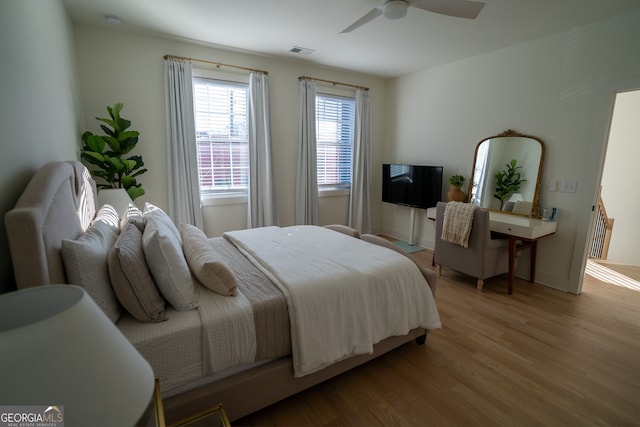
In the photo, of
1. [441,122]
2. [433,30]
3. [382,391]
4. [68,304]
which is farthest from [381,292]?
[441,122]

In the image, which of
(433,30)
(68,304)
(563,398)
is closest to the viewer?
(68,304)

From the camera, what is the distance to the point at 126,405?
55 cm

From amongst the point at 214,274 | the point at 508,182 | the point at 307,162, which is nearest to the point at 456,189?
the point at 508,182

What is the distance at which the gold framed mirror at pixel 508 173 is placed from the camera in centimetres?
336

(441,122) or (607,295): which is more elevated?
(441,122)

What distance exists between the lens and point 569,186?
311cm

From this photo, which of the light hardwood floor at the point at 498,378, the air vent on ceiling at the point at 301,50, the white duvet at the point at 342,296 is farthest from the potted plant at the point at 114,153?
the light hardwood floor at the point at 498,378

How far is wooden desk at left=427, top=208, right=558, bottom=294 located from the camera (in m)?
2.95

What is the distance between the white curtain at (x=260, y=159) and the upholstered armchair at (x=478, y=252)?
7.30ft

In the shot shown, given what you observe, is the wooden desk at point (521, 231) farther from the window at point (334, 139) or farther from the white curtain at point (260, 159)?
the white curtain at point (260, 159)

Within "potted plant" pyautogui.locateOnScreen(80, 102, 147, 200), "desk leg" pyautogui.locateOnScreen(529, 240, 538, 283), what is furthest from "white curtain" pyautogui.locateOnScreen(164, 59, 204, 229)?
"desk leg" pyautogui.locateOnScreen(529, 240, 538, 283)

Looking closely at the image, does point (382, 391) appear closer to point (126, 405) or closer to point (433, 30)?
point (126, 405)

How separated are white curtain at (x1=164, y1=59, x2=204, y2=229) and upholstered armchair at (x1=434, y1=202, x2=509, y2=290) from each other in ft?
9.85

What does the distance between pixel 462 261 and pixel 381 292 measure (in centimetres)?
189
